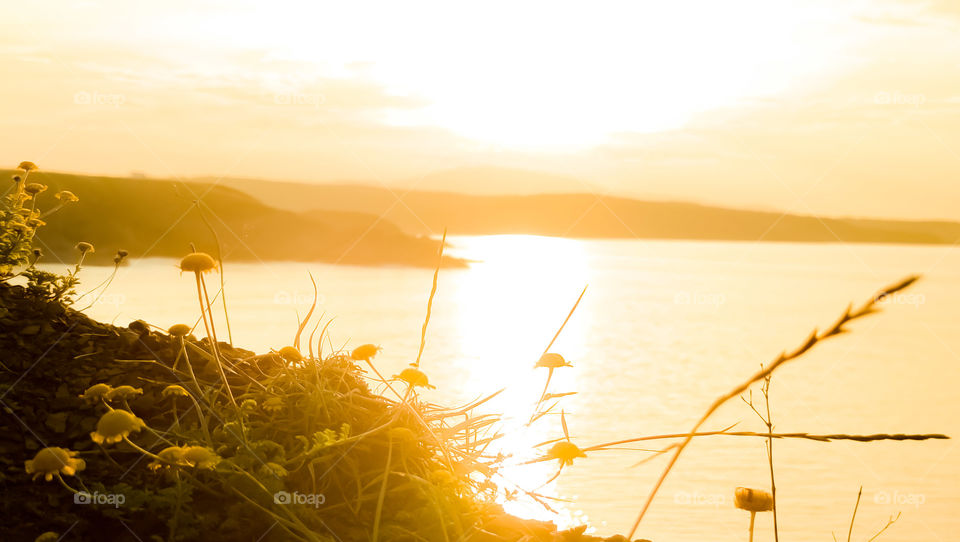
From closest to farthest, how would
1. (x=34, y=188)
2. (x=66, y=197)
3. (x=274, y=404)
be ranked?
1. (x=274, y=404)
2. (x=34, y=188)
3. (x=66, y=197)

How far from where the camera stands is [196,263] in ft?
10.3

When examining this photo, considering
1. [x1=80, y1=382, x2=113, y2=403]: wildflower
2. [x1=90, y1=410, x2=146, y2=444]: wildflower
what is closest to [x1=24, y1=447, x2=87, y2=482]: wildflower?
[x1=90, y1=410, x2=146, y2=444]: wildflower

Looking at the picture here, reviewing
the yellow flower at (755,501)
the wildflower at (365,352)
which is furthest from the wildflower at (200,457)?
the yellow flower at (755,501)

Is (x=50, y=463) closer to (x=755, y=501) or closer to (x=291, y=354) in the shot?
(x=291, y=354)

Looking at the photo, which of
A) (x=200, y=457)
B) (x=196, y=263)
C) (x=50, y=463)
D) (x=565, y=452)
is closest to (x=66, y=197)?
(x=196, y=263)

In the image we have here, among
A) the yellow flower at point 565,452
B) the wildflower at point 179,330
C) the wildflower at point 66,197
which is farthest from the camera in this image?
the wildflower at point 66,197

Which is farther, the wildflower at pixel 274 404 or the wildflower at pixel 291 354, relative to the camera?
the wildflower at pixel 291 354

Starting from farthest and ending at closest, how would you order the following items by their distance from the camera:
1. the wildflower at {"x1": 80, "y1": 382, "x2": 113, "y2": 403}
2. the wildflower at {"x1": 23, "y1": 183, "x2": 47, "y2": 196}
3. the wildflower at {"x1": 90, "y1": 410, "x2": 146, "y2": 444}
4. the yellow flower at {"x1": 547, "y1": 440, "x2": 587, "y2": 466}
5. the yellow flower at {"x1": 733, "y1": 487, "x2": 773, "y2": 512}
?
the wildflower at {"x1": 23, "y1": 183, "x2": 47, "y2": 196}
the wildflower at {"x1": 80, "y1": 382, "x2": 113, "y2": 403}
the yellow flower at {"x1": 547, "y1": 440, "x2": 587, "y2": 466}
the wildflower at {"x1": 90, "y1": 410, "x2": 146, "y2": 444}
the yellow flower at {"x1": 733, "y1": 487, "x2": 773, "y2": 512}

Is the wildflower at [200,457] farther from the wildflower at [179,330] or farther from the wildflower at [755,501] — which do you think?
the wildflower at [755,501]

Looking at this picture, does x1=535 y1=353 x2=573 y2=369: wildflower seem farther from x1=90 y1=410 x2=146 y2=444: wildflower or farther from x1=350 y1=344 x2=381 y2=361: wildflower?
x1=90 y1=410 x2=146 y2=444: wildflower

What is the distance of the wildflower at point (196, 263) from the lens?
3125 millimetres

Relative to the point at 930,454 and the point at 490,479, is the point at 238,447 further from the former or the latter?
the point at 930,454

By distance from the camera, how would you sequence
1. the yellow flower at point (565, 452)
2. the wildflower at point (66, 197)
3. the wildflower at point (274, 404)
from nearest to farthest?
the yellow flower at point (565, 452) < the wildflower at point (274, 404) < the wildflower at point (66, 197)

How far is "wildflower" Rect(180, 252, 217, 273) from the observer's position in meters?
3.12
